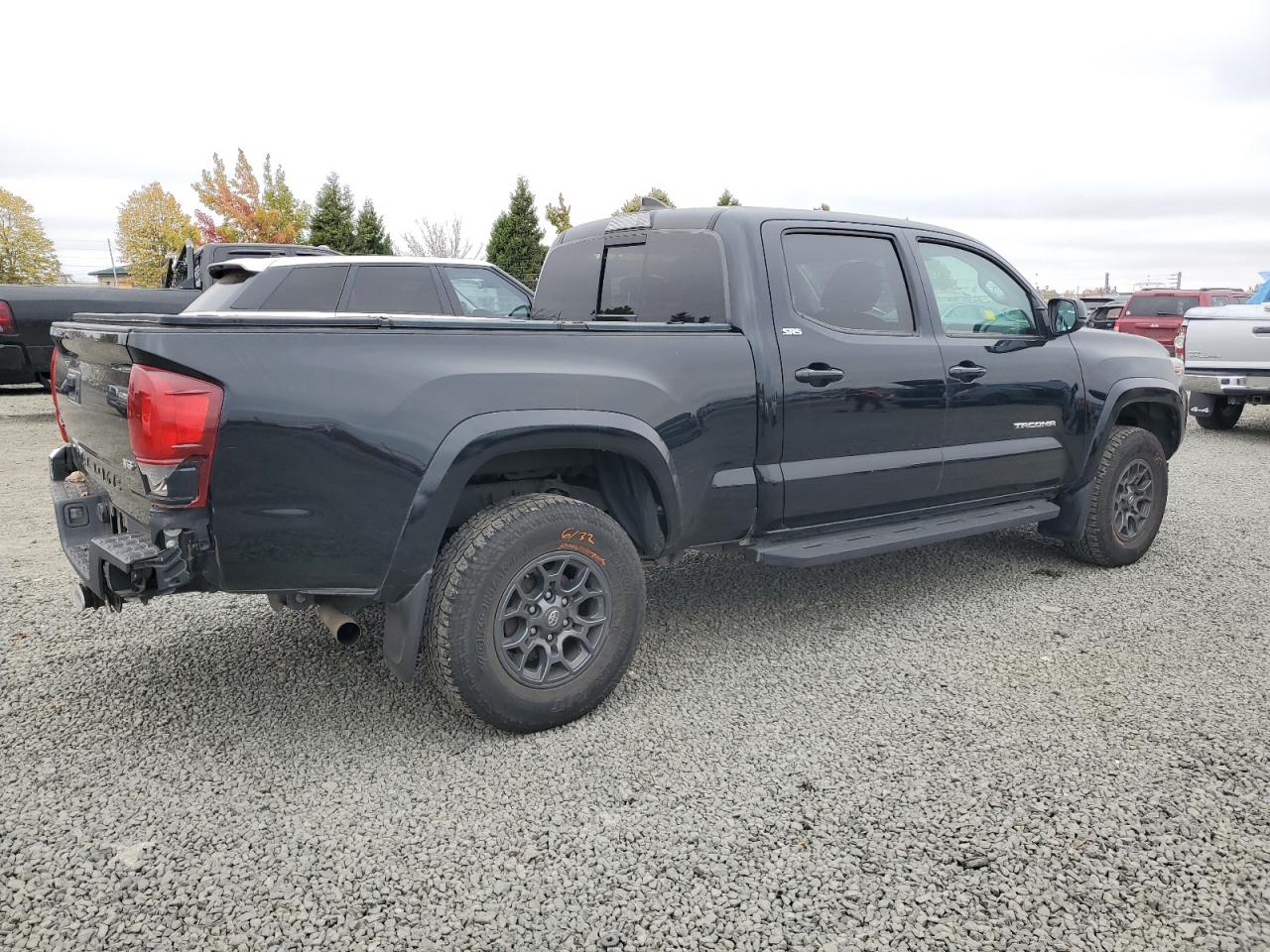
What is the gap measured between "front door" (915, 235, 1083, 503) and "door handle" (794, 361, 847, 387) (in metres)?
0.76

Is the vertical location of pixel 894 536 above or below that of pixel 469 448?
below

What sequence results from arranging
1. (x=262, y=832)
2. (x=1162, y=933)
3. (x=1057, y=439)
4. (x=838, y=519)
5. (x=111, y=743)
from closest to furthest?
1. (x=1162, y=933)
2. (x=262, y=832)
3. (x=111, y=743)
4. (x=838, y=519)
5. (x=1057, y=439)

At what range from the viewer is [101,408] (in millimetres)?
2996

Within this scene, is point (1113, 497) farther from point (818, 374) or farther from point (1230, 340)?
point (1230, 340)

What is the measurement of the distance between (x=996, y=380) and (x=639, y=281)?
71.7 inches

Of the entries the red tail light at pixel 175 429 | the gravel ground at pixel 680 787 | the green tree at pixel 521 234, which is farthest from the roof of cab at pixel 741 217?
the green tree at pixel 521 234

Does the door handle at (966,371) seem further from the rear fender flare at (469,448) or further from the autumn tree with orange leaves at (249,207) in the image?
the autumn tree with orange leaves at (249,207)

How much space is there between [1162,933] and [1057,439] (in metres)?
3.04

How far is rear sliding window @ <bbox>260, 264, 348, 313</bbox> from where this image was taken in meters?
7.09

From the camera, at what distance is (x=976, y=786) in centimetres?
285

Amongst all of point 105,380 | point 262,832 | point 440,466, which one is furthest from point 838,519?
point 105,380

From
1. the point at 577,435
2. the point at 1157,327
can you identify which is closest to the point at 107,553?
the point at 577,435

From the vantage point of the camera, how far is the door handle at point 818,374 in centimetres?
371

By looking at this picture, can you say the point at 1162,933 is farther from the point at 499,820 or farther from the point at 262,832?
the point at 262,832
